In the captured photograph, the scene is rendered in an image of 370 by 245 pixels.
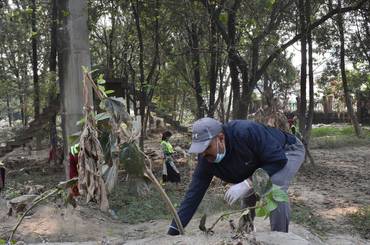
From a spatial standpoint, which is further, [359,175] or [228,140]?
[359,175]

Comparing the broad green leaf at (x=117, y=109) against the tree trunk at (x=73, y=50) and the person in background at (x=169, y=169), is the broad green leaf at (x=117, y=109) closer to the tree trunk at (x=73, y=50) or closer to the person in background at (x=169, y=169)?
the tree trunk at (x=73, y=50)

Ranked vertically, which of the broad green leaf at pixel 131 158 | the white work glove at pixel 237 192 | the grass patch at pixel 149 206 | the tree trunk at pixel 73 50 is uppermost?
the tree trunk at pixel 73 50

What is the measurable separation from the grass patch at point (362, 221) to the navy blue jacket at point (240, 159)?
346cm

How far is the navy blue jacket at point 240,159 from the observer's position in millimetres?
3602

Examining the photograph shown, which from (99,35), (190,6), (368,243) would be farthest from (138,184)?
(99,35)

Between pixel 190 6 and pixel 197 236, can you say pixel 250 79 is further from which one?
pixel 197 236

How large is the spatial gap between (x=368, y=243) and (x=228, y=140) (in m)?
3.49

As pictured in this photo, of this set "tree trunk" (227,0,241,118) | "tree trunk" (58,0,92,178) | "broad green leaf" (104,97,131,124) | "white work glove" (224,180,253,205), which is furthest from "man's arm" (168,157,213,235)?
"tree trunk" (227,0,241,118)

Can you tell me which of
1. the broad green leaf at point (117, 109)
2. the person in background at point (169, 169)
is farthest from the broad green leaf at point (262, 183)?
the person in background at point (169, 169)

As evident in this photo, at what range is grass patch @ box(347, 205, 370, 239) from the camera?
21.9ft

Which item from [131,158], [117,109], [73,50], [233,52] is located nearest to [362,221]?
[131,158]

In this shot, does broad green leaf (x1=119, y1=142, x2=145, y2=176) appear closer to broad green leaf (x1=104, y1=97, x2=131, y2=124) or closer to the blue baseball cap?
broad green leaf (x1=104, y1=97, x2=131, y2=124)

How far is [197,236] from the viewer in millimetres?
3498

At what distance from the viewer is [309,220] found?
7.24m
